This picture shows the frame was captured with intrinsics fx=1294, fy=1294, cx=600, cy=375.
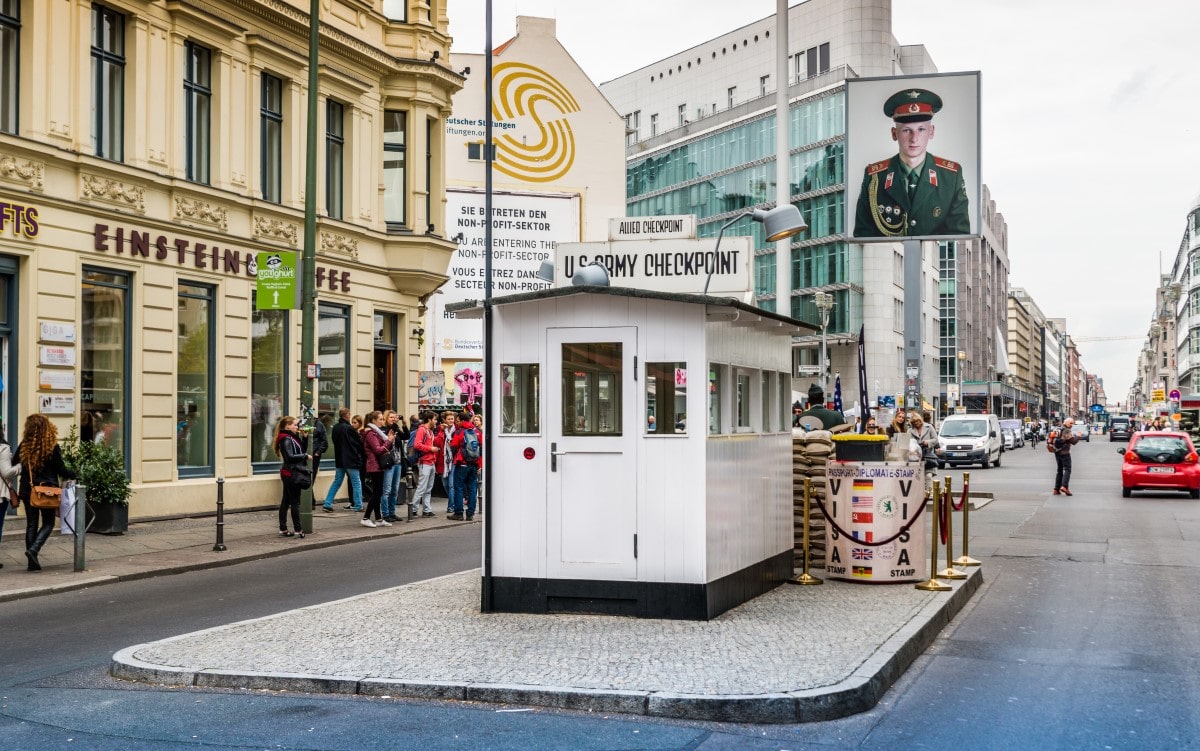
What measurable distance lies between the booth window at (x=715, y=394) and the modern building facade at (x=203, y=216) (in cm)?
1038

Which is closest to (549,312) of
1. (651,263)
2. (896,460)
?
(651,263)

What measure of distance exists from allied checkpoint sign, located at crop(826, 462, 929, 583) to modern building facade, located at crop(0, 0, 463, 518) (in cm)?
991

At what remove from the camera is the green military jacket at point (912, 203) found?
24.2 m

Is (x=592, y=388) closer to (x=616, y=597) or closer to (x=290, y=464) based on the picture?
(x=616, y=597)

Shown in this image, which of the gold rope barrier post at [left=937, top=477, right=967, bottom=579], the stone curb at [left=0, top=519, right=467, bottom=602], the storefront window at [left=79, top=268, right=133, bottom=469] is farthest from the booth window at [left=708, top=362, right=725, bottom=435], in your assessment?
the storefront window at [left=79, top=268, right=133, bottom=469]

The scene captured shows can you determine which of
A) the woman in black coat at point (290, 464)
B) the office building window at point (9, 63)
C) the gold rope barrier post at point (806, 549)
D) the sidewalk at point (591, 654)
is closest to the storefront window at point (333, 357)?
the woman in black coat at point (290, 464)

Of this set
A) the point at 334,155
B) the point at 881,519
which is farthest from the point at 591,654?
the point at 334,155

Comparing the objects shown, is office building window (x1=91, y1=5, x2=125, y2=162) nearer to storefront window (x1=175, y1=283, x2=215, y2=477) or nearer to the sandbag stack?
storefront window (x1=175, y1=283, x2=215, y2=477)

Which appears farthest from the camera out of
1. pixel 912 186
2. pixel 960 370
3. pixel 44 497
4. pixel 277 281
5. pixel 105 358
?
pixel 960 370

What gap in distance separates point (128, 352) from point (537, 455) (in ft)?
36.7

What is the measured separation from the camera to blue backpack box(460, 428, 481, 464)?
21.6m

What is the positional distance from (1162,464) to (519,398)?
23.6 metres

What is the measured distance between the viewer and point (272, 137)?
23266 mm

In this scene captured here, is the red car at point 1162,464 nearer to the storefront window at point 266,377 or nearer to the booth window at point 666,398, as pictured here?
the storefront window at point 266,377
